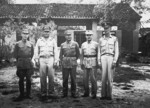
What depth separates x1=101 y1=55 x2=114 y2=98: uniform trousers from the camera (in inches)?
218

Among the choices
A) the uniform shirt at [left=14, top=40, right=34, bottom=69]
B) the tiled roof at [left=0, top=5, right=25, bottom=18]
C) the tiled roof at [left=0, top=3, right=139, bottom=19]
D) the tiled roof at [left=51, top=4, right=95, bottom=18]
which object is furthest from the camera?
the tiled roof at [left=51, top=4, right=95, bottom=18]

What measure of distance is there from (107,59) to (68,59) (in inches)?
41.2

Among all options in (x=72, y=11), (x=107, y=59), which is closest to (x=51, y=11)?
(x=72, y=11)

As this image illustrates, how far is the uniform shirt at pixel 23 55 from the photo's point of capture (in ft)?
18.6

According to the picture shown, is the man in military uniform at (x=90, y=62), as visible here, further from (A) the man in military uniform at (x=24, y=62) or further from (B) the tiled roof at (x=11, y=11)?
(B) the tiled roof at (x=11, y=11)

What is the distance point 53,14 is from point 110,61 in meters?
13.8

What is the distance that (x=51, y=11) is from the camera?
19.2 metres

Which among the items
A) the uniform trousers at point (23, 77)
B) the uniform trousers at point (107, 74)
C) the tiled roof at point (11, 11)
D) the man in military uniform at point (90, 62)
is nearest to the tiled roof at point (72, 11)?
the tiled roof at point (11, 11)

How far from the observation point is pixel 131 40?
19.2 m

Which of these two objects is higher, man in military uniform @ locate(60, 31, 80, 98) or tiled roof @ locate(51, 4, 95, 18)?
tiled roof @ locate(51, 4, 95, 18)

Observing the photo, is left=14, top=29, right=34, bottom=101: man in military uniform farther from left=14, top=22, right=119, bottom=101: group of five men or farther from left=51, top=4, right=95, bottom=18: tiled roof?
left=51, top=4, right=95, bottom=18: tiled roof

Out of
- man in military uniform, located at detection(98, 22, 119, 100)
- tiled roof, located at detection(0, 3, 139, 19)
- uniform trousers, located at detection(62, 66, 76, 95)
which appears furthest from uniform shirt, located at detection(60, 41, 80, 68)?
tiled roof, located at detection(0, 3, 139, 19)

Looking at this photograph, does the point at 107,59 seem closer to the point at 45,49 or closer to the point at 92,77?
the point at 92,77

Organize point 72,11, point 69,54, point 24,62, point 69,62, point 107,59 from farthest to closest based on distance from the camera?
1. point 72,11
2. point 69,54
3. point 69,62
4. point 24,62
5. point 107,59
